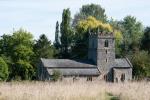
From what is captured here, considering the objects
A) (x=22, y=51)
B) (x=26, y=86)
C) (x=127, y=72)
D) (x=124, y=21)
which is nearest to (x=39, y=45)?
(x=22, y=51)

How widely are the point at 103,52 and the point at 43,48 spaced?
8836mm

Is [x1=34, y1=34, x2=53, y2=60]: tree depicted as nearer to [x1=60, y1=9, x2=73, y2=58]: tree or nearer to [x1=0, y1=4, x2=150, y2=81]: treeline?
[x1=0, y1=4, x2=150, y2=81]: treeline

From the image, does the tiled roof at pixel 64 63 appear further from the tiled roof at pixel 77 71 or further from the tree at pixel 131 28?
the tree at pixel 131 28

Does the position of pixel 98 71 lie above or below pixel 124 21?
below

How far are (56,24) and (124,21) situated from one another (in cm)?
2999

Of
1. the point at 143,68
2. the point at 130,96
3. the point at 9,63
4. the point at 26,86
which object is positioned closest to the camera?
the point at 130,96

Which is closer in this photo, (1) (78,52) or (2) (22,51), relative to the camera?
(2) (22,51)

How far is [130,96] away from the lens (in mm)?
18203

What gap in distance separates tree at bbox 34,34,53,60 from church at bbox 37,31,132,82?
4959mm

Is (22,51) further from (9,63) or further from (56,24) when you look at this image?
(56,24)

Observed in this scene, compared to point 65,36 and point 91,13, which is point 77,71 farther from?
point 91,13

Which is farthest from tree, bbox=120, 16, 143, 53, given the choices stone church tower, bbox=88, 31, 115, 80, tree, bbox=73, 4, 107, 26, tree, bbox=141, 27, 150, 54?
stone church tower, bbox=88, 31, 115, 80

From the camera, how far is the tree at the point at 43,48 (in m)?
75.9

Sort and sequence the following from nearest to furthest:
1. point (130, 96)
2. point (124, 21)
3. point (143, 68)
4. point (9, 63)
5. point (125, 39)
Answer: point (130, 96) < point (143, 68) < point (9, 63) < point (125, 39) < point (124, 21)
